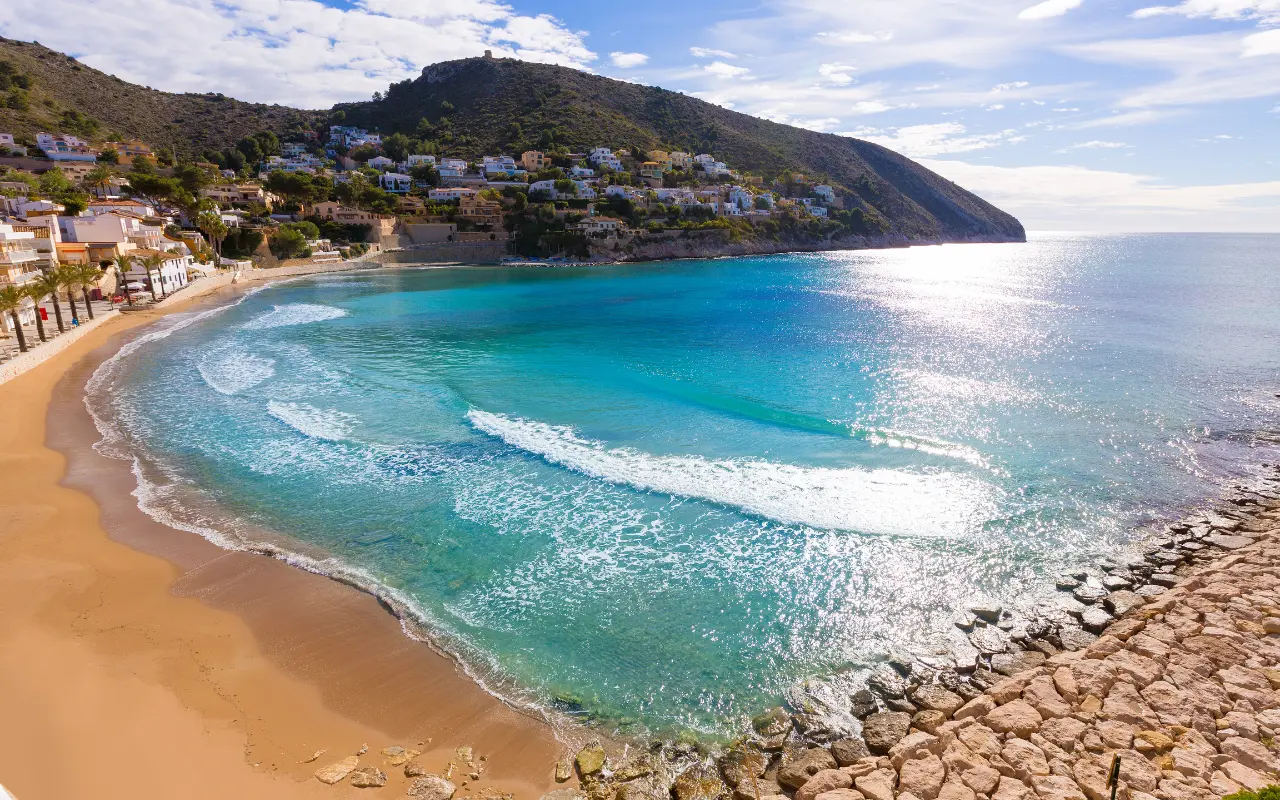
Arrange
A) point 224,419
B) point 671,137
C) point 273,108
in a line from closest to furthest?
point 224,419 → point 671,137 → point 273,108

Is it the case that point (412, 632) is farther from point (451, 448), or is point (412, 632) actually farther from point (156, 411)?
point (156, 411)

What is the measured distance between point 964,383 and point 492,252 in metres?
92.7

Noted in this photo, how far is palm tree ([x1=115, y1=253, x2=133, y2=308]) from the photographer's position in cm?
5049

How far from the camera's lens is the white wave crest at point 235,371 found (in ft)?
96.4

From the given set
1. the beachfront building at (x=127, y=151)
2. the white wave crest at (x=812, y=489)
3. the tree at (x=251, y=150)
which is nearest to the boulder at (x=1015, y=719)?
the white wave crest at (x=812, y=489)

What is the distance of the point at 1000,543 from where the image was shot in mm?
14977

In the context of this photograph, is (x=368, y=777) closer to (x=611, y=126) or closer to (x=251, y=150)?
(x=251, y=150)

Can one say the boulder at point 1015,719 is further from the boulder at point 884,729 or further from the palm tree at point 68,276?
the palm tree at point 68,276

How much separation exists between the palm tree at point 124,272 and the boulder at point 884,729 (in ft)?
204

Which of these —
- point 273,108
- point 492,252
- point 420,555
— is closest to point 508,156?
point 492,252

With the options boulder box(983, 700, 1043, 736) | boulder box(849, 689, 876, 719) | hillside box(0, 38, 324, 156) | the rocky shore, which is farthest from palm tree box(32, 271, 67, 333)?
hillside box(0, 38, 324, 156)

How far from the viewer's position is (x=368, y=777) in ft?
27.9

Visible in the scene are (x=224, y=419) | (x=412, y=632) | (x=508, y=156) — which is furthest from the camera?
(x=508, y=156)

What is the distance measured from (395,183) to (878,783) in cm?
13287
